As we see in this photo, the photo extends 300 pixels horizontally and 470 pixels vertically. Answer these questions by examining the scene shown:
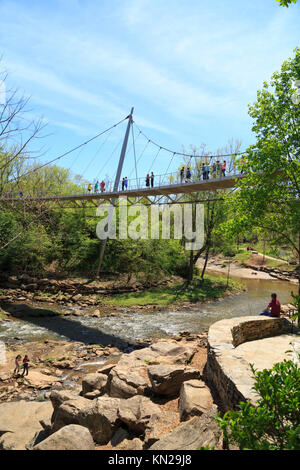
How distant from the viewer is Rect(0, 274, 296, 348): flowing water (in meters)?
11.6

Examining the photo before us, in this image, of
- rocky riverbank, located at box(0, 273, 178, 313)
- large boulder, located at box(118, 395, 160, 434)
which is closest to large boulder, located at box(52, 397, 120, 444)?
large boulder, located at box(118, 395, 160, 434)

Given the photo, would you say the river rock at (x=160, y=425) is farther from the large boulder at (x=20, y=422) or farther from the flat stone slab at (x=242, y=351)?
the large boulder at (x=20, y=422)

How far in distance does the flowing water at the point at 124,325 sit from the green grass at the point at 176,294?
4.19 ft

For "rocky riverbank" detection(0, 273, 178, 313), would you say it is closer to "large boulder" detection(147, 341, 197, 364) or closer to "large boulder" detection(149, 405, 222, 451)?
"large boulder" detection(147, 341, 197, 364)

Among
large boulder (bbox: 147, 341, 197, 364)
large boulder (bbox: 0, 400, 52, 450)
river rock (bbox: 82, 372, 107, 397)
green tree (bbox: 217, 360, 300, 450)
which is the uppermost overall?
green tree (bbox: 217, 360, 300, 450)

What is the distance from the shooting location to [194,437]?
3.29 m

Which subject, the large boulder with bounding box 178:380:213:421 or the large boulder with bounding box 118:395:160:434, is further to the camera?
the large boulder with bounding box 118:395:160:434

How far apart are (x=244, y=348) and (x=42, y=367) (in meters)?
5.92

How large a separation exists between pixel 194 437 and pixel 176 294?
1614cm

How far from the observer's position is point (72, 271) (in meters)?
23.6

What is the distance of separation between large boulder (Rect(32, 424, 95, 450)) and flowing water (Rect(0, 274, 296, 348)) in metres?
7.24

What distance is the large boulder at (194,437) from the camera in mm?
3203

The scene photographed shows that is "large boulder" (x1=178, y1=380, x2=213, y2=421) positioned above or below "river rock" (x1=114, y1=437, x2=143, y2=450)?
above

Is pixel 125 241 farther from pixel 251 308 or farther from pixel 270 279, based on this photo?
pixel 270 279
